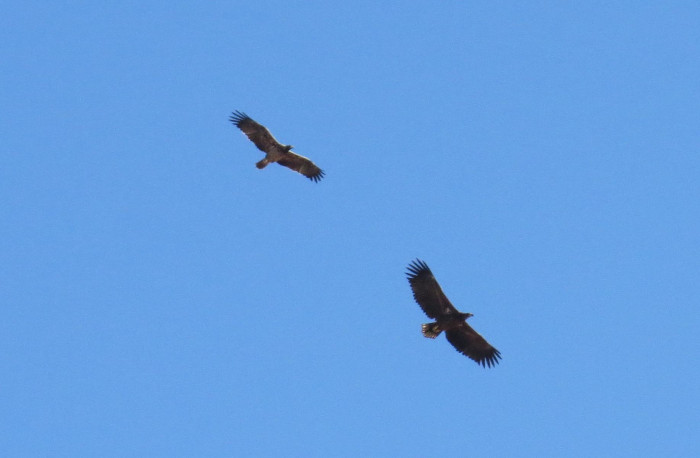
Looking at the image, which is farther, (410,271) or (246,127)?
(246,127)

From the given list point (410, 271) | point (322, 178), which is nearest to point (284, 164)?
point (322, 178)

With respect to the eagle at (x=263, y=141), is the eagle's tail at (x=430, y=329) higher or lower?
lower

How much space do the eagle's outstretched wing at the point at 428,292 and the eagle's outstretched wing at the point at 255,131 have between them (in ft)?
25.5

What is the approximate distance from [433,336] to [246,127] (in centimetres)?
940

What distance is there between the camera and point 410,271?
25.7 metres

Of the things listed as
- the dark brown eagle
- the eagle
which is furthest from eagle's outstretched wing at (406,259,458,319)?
the eagle

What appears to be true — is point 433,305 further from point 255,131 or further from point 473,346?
point 255,131

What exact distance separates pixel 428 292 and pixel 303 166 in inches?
337

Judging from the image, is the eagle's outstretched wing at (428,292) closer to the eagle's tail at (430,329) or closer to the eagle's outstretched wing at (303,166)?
the eagle's tail at (430,329)

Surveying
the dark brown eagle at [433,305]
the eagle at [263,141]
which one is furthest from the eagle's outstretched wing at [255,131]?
the dark brown eagle at [433,305]

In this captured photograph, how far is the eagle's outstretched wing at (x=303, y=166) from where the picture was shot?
3247 centimetres

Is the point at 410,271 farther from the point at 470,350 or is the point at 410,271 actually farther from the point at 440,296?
the point at 470,350

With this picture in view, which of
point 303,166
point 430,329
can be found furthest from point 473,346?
point 303,166

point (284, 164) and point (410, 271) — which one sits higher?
point (284, 164)
